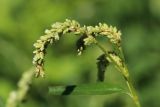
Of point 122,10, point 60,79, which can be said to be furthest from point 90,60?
point 122,10

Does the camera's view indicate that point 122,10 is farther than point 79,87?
Yes

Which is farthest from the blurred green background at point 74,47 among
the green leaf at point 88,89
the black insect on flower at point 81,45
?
the black insect on flower at point 81,45

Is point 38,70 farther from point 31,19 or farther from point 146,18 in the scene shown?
point 146,18

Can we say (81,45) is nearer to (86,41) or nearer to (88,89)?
(86,41)

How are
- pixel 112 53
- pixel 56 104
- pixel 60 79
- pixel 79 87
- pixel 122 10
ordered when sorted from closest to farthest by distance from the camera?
pixel 112 53 → pixel 79 87 → pixel 56 104 → pixel 60 79 → pixel 122 10

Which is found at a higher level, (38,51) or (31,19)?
(31,19)

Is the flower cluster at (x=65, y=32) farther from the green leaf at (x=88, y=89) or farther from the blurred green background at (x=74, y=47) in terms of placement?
the blurred green background at (x=74, y=47)

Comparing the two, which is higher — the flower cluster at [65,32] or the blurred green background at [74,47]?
the blurred green background at [74,47]
